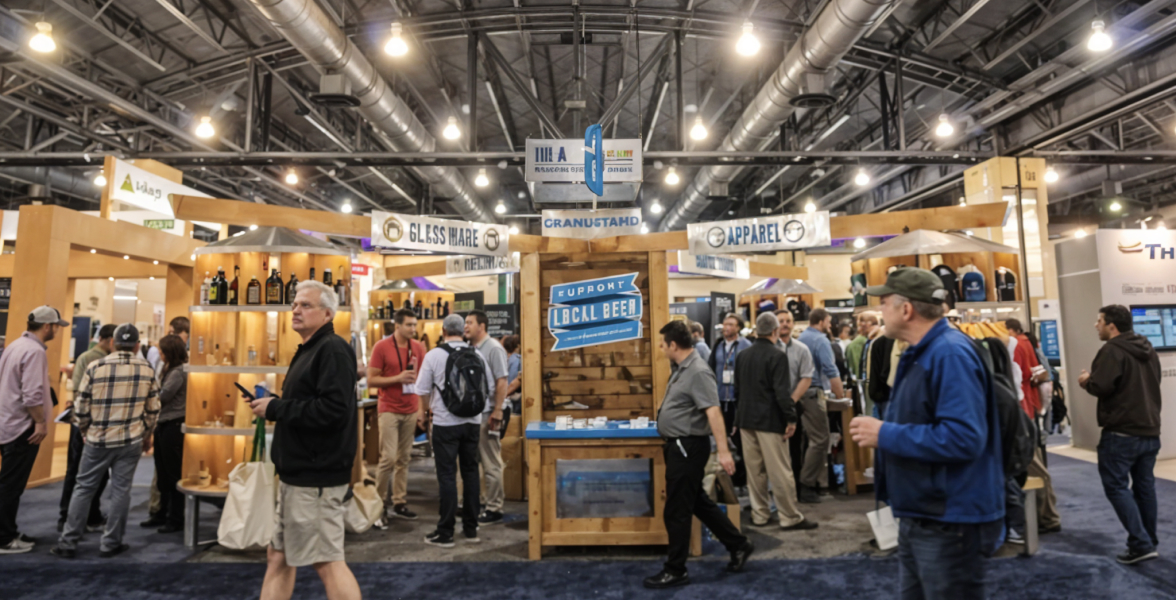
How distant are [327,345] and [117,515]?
287cm

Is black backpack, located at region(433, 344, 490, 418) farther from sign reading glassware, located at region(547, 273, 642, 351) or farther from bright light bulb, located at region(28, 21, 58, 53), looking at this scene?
bright light bulb, located at region(28, 21, 58, 53)

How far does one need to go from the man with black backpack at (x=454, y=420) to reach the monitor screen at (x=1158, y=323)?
26.2 feet

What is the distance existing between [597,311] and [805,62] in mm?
4393

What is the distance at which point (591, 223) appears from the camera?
6832 mm

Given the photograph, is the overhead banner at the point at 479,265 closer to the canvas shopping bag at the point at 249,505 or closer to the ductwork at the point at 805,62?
the ductwork at the point at 805,62

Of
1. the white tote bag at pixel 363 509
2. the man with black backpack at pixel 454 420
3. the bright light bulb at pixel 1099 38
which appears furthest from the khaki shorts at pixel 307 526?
the bright light bulb at pixel 1099 38

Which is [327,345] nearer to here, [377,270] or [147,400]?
[147,400]

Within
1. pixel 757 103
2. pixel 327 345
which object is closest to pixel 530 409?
pixel 327 345

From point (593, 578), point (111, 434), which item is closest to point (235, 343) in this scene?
point (111, 434)

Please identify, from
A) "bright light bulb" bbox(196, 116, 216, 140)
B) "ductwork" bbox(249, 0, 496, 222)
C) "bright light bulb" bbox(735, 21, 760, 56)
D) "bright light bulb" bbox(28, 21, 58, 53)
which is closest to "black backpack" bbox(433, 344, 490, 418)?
"ductwork" bbox(249, 0, 496, 222)

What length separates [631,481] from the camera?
428 cm

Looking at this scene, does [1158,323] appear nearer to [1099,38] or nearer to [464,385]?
[1099,38]

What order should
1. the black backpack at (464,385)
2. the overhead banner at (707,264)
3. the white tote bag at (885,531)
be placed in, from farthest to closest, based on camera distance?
the overhead banner at (707,264) → the black backpack at (464,385) → the white tote bag at (885,531)

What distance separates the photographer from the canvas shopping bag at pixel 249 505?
3.85 metres
